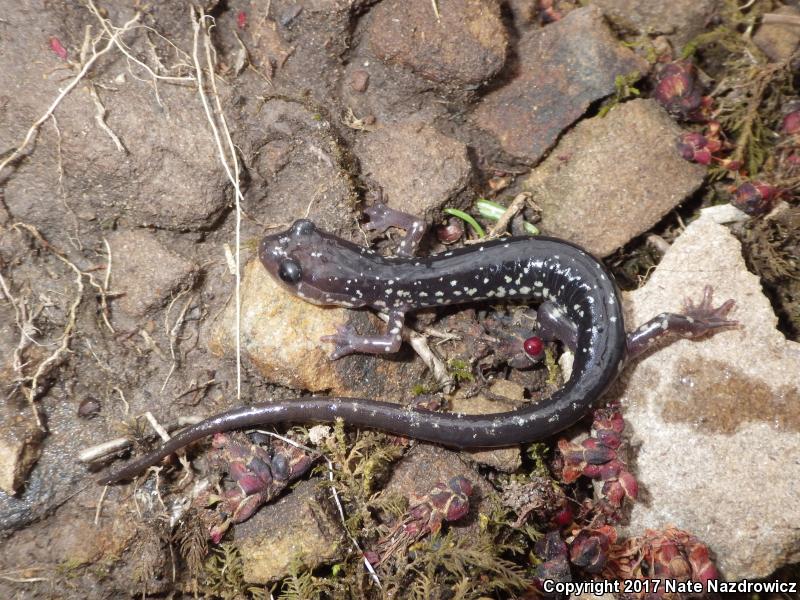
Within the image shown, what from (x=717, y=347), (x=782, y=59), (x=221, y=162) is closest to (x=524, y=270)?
(x=717, y=347)

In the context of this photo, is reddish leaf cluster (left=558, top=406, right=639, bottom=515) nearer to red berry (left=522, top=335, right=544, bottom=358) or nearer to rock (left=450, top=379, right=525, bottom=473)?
rock (left=450, top=379, right=525, bottom=473)

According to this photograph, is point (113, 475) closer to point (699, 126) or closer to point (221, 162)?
point (221, 162)

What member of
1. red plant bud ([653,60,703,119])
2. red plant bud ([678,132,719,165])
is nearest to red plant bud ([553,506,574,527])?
red plant bud ([678,132,719,165])

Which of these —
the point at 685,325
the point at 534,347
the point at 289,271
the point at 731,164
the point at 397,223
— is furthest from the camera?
the point at 731,164

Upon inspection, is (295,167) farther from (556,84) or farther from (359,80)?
(556,84)

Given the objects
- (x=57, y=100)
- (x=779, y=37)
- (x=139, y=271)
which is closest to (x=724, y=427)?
(x=779, y=37)

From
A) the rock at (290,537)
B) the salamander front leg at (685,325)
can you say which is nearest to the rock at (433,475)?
the rock at (290,537)
